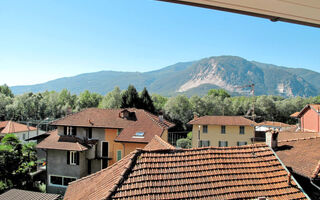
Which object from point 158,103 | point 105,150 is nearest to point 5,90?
point 158,103

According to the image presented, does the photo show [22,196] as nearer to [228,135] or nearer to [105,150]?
[105,150]

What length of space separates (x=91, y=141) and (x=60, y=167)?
9.17 ft

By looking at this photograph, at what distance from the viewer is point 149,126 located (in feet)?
55.2

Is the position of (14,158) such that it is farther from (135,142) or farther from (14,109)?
(14,109)

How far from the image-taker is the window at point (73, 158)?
49.6ft

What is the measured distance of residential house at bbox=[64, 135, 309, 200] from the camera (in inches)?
211

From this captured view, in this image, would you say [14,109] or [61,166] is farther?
[14,109]

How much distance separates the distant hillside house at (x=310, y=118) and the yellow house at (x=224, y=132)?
17.2ft

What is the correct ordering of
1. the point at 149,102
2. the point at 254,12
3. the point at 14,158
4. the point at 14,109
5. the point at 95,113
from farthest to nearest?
the point at 14,109, the point at 149,102, the point at 95,113, the point at 14,158, the point at 254,12

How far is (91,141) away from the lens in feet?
54.6

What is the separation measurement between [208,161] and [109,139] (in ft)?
39.7

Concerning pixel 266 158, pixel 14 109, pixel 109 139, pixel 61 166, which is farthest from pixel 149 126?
pixel 14 109

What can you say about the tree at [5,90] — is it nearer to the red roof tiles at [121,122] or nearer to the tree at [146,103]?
the tree at [146,103]

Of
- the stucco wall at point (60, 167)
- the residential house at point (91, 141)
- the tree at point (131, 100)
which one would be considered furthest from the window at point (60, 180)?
the tree at point (131, 100)
